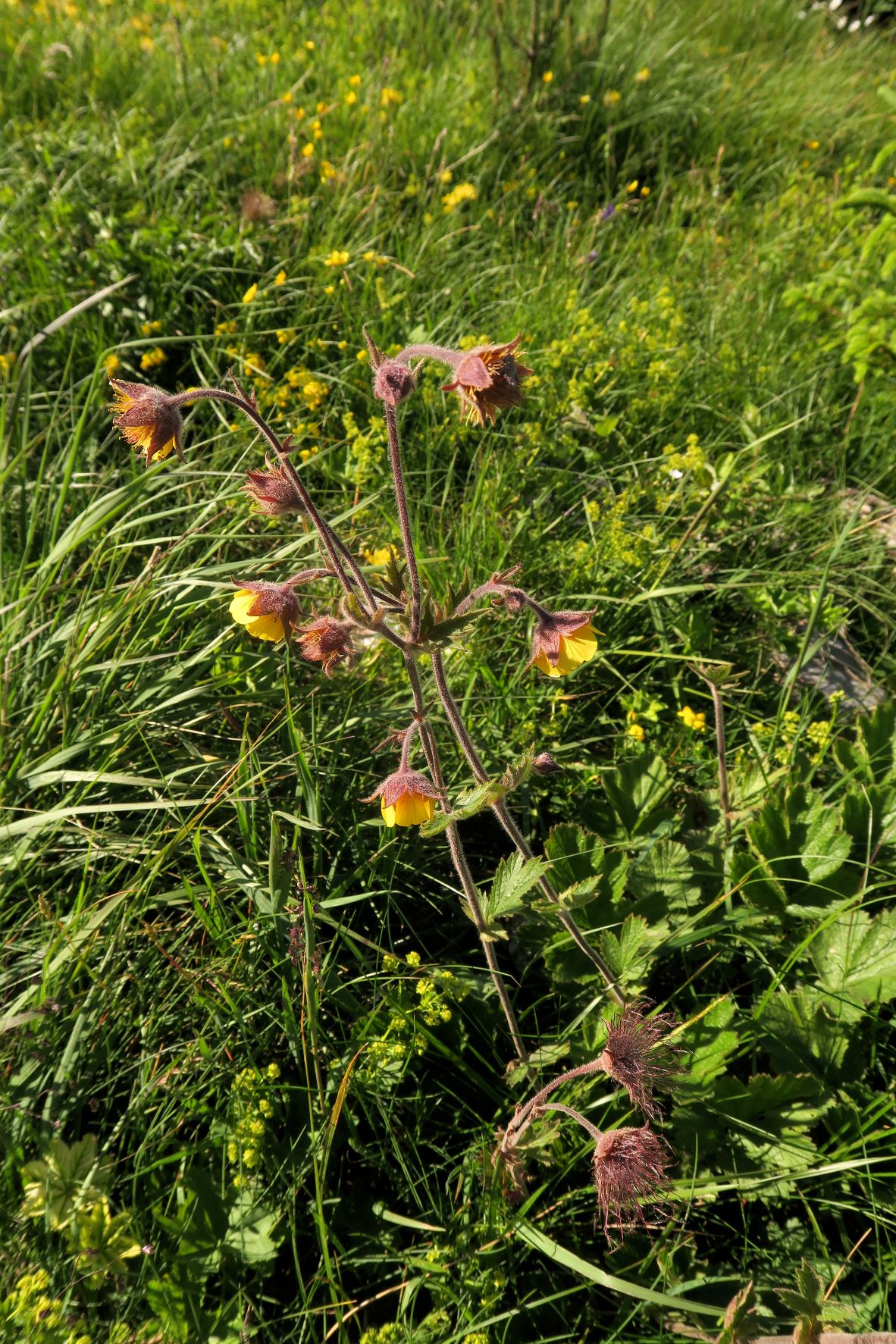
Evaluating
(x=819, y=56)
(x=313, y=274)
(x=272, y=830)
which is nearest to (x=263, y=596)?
(x=272, y=830)

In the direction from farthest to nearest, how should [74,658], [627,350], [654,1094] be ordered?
[627,350] → [74,658] → [654,1094]

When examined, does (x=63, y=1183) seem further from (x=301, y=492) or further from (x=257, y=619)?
(x=301, y=492)

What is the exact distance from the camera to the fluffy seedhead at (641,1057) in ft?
4.69

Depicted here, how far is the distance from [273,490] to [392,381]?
0.26 metres

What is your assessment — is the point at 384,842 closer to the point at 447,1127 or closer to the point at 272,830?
the point at 272,830

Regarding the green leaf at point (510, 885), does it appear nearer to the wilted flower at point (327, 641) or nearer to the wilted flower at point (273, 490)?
the wilted flower at point (327, 641)

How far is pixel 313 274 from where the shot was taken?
3.20 metres

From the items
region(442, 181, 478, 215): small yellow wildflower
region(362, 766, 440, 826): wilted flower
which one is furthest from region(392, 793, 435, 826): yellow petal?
region(442, 181, 478, 215): small yellow wildflower

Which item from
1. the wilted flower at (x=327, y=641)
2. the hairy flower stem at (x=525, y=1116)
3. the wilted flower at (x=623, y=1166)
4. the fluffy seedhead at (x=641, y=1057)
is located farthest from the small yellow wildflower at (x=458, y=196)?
the wilted flower at (x=623, y=1166)

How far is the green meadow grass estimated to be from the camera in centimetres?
159

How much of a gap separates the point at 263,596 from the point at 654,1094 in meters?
1.17

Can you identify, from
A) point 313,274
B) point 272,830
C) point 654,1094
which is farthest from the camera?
point 313,274

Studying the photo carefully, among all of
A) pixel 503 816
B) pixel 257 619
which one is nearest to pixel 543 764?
pixel 503 816

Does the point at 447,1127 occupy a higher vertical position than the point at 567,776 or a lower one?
lower
